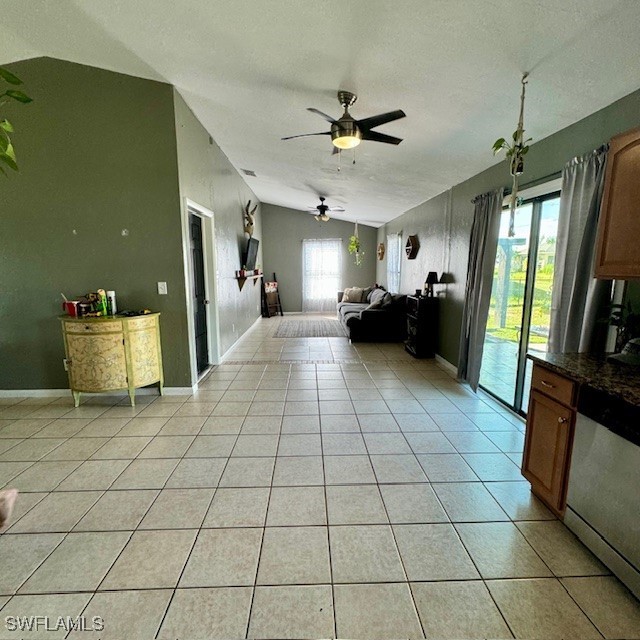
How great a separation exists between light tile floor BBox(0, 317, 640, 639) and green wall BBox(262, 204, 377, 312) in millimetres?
6732

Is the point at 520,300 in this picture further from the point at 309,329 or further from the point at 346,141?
the point at 309,329

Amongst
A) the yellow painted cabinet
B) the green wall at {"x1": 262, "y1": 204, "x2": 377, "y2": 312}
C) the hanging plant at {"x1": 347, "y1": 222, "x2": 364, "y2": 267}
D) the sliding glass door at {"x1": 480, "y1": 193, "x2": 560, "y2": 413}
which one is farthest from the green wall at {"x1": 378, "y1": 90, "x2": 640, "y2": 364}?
the yellow painted cabinet

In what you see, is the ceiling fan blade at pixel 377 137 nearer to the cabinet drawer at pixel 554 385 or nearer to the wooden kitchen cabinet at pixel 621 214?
the wooden kitchen cabinet at pixel 621 214

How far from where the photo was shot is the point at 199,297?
447cm

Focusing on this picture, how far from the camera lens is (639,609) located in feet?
4.62

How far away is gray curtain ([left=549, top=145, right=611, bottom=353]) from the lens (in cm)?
216

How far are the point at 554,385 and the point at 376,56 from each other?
2.25m

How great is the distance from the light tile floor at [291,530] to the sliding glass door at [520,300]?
19.9 inches

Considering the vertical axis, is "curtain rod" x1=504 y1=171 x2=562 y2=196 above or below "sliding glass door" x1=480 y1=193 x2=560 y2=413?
above

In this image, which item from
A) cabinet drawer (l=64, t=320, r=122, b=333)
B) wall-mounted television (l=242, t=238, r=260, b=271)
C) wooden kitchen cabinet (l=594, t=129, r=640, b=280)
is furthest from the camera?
wall-mounted television (l=242, t=238, r=260, b=271)

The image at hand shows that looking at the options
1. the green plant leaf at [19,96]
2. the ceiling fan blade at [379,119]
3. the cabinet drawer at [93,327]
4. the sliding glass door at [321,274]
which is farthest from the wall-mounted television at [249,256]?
the green plant leaf at [19,96]

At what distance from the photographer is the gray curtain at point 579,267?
7.08ft

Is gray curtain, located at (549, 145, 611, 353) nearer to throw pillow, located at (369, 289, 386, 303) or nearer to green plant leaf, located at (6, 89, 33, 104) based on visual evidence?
green plant leaf, located at (6, 89, 33, 104)

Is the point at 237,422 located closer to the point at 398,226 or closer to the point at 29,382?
the point at 29,382
